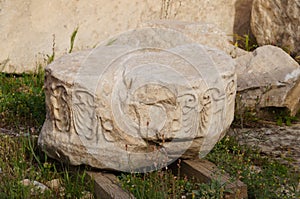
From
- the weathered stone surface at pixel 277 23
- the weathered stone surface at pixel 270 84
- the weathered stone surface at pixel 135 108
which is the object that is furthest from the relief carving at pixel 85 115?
the weathered stone surface at pixel 277 23

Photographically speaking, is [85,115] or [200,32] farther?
[200,32]

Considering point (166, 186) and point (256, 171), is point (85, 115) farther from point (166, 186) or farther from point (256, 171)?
point (256, 171)

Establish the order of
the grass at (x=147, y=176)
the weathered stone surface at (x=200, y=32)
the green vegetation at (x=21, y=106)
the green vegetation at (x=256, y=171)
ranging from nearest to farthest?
the grass at (x=147, y=176), the green vegetation at (x=256, y=171), the green vegetation at (x=21, y=106), the weathered stone surface at (x=200, y=32)

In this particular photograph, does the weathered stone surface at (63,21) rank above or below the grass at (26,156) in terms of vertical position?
above

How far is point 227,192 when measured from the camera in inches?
156

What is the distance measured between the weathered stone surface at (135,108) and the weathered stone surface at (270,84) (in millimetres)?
1580

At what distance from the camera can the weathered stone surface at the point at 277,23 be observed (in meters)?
7.11

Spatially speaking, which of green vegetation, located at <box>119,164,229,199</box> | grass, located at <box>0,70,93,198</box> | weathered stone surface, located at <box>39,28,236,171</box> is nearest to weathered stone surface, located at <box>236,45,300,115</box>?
weathered stone surface, located at <box>39,28,236,171</box>

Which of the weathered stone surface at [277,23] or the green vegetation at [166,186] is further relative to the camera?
the weathered stone surface at [277,23]

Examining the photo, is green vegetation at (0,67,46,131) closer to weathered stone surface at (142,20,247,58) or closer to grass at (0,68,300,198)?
grass at (0,68,300,198)

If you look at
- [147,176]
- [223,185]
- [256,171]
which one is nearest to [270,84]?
[256,171]

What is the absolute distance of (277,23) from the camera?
24.1 ft

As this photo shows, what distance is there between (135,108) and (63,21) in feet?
10.9

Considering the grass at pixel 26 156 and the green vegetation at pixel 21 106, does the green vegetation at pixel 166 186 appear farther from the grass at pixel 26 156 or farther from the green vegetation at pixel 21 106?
the green vegetation at pixel 21 106
